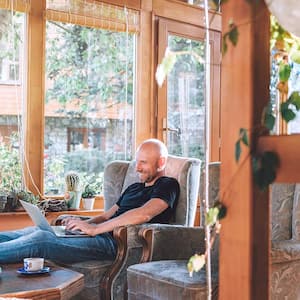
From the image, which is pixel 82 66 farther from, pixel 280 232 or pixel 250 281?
pixel 250 281

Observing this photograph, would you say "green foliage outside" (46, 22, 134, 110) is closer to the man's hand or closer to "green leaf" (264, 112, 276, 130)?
the man's hand

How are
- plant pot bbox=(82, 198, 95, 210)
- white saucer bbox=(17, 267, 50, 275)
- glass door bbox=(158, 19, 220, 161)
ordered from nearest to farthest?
white saucer bbox=(17, 267, 50, 275) → plant pot bbox=(82, 198, 95, 210) → glass door bbox=(158, 19, 220, 161)

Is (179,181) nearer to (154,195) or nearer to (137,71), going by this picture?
(154,195)

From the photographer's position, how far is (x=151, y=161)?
11.8ft

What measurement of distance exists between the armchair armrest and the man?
19 centimetres

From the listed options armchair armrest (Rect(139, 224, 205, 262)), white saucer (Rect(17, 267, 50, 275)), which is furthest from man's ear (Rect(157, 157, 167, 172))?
white saucer (Rect(17, 267, 50, 275))

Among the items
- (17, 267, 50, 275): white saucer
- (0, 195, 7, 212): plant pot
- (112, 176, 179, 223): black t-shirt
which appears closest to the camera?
(17, 267, 50, 275): white saucer

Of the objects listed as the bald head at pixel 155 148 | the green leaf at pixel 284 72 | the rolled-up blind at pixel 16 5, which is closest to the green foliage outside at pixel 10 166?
the rolled-up blind at pixel 16 5

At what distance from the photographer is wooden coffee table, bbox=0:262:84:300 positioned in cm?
222

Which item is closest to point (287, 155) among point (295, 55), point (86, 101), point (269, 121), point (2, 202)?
point (269, 121)

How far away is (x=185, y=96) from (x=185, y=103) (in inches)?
2.6

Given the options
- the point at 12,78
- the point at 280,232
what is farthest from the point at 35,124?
the point at 280,232

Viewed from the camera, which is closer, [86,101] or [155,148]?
[155,148]

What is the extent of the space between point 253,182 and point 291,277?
1600 millimetres
